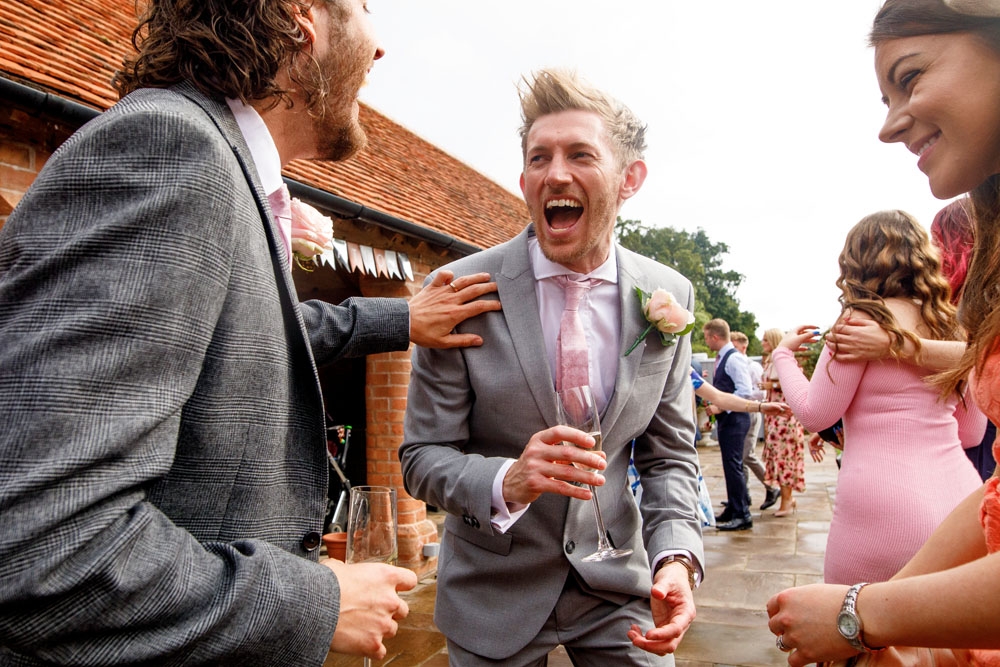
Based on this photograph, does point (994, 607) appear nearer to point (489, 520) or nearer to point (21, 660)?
point (489, 520)

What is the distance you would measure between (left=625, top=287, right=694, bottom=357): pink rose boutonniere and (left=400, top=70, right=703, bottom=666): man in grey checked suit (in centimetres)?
4

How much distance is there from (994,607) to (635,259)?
4.78ft

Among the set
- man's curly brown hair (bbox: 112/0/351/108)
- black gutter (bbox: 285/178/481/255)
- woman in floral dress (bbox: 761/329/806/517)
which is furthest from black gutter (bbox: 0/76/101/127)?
woman in floral dress (bbox: 761/329/806/517)

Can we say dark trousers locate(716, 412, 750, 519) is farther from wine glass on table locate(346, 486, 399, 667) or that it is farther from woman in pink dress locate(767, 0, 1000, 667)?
wine glass on table locate(346, 486, 399, 667)

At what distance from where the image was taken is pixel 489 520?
1747 mm

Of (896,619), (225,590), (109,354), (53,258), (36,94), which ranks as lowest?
(896,619)

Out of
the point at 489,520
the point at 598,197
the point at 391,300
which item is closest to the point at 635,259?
the point at 598,197

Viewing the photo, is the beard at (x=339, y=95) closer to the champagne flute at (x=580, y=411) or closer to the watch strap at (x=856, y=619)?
the champagne flute at (x=580, y=411)

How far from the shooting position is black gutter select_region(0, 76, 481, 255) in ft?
11.6

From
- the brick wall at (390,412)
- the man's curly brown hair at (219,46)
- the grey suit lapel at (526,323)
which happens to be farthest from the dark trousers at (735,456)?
the man's curly brown hair at (219,46)

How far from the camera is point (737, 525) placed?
318 inches

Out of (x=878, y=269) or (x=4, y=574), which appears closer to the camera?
(x=4, y=574)

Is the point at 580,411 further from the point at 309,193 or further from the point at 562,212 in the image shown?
the point at 309,193

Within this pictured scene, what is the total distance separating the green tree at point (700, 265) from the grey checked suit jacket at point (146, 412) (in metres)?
35.4
